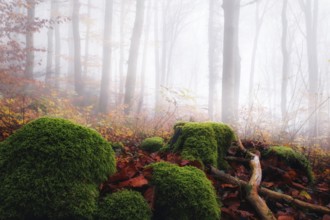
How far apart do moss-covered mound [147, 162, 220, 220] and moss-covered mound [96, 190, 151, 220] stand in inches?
7.9

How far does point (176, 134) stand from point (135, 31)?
994 centimetres

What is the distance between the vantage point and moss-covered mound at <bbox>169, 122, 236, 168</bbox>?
10.3 feet

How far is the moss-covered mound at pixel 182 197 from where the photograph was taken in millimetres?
1937

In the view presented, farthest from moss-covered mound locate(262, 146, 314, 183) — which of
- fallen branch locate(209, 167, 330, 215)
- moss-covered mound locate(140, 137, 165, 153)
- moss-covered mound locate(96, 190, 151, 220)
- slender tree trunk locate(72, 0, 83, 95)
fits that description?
slender tree trunk locate(72, 0, 83, 95)

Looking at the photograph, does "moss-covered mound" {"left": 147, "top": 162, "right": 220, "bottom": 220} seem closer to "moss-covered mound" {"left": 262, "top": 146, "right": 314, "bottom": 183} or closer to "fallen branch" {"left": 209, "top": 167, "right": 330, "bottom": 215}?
"fallen branch" {"left": 209, "top": 167, "right": 330, "bottom": 215}

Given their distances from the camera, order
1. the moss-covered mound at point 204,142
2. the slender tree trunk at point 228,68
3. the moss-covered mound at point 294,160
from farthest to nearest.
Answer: the slender tree trunk at point 228,68 → the moss-covered mound at point 294,160 → the moss-covered mound at point 204,142

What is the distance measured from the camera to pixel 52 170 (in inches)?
70.9

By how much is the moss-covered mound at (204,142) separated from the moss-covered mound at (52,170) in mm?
1281

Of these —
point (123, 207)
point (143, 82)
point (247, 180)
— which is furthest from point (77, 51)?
point (123, 207)

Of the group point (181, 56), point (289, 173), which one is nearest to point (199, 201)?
point (289, 173)

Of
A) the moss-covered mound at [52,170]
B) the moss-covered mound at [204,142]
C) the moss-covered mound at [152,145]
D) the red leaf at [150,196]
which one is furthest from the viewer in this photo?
the moss-covered mound at [152,145]

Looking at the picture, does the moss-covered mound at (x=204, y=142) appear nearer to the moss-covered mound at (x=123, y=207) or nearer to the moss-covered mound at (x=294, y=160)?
the moss-covered mound at (x=294, y=160)

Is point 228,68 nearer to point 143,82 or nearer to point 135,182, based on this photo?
point 135,182

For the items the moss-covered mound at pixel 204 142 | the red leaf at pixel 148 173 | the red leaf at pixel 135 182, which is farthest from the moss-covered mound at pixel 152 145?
the red leaf at pixel 135 182
